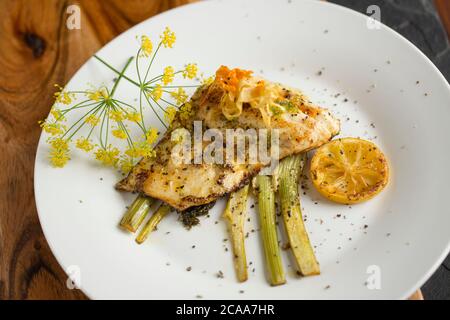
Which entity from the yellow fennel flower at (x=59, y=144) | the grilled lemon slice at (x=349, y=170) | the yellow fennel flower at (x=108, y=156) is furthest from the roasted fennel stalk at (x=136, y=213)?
the grilled lemon slice at (x=349, y=170)

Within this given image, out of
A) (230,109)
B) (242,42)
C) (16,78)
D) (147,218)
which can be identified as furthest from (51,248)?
(242,42)

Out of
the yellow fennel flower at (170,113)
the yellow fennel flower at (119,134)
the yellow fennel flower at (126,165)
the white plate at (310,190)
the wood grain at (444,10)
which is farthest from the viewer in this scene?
the wood grain at (444,10)

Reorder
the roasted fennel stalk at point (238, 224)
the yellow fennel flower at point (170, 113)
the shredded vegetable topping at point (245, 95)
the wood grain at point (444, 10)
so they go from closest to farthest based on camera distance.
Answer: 1. the roasted fennel stalk at point (238, 224)
2. the shredded vegetable topping at point (245, 95)
3. the yellow fennel flower at point (170, 113)
4. the wood grain at point (444, 10)

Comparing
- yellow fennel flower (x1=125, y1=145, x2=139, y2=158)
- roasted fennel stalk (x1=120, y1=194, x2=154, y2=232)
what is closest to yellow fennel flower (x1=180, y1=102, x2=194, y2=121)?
yellow fennel flower (x1=125, y1=145, x2=139, y2=158)

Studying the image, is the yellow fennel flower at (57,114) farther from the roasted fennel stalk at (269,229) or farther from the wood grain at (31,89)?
the roasted fennel stalk at (269,229)

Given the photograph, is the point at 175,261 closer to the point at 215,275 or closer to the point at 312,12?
the point at 215,275

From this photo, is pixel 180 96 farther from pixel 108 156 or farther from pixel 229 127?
pixel 108 156
